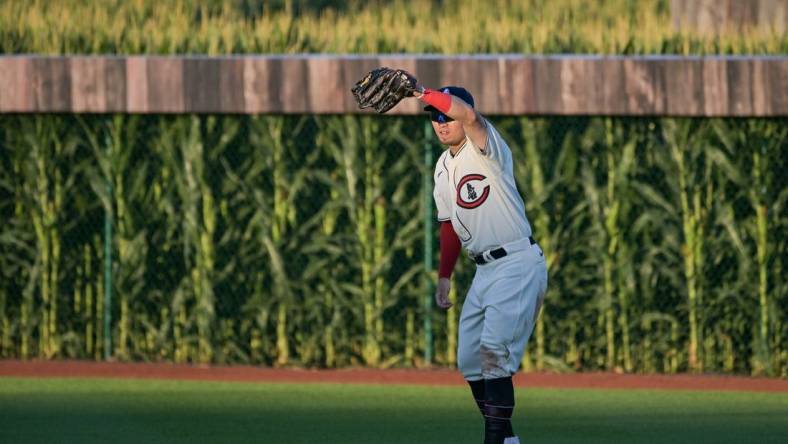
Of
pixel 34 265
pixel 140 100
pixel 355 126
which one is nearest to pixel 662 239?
pixel 355 126

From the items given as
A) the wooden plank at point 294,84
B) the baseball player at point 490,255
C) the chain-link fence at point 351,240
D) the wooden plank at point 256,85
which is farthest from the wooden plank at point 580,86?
the baseball player at point 490,255

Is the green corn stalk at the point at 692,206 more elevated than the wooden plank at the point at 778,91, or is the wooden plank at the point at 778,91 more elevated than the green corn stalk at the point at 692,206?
the wooden plank at the point at 778,91

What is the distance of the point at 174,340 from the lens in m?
12.7

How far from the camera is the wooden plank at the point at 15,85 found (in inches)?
493

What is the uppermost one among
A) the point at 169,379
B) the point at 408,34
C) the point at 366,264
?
the point at 408,34

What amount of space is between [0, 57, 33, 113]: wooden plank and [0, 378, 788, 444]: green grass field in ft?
7.82

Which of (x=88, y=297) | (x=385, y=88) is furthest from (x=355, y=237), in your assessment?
(x=385, y=88)

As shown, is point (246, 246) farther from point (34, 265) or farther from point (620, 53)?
point (620, 53)

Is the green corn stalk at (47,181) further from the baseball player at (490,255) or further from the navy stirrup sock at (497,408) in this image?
the navy stirrup sock at (497,408)

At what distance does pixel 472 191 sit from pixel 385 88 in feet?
2.62

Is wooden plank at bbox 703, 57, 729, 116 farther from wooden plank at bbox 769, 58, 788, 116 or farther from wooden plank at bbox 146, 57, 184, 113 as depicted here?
wooden plank at bbox 146, 57, 184, 113

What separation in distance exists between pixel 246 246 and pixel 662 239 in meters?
3.52

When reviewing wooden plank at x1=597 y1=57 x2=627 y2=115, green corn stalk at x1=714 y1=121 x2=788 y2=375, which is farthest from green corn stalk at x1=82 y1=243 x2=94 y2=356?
green corn stalk at x1=714 y1=121 x2=788 y2=375

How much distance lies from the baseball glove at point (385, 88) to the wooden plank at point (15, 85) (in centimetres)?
584
